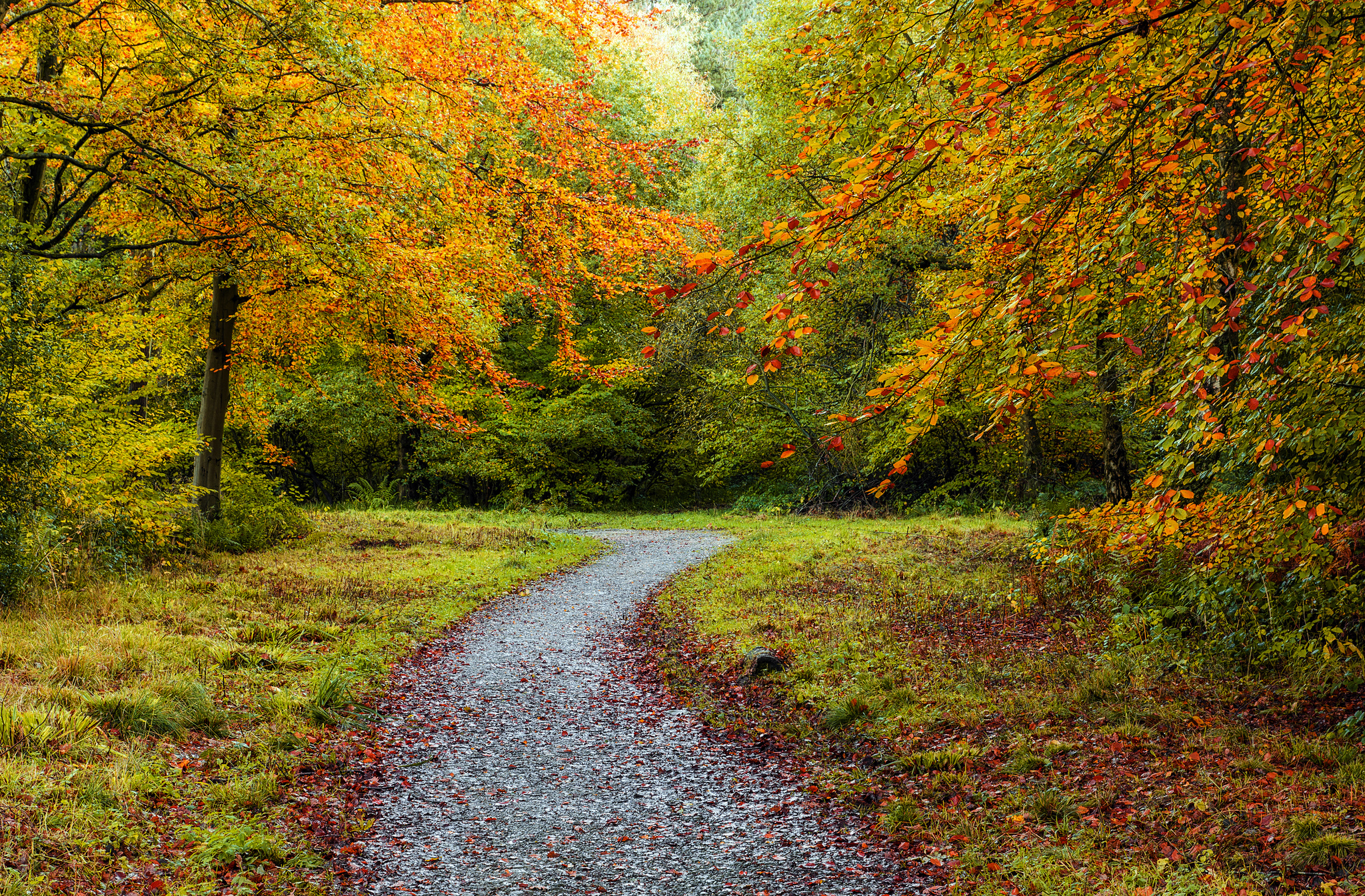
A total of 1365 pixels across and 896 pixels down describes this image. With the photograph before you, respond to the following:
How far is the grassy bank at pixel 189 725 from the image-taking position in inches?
179

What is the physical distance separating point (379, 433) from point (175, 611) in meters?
19.4

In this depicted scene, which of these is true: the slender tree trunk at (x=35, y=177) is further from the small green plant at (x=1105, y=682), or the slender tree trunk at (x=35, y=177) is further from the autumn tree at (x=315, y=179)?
the small green plant at (x=1105, y=682)

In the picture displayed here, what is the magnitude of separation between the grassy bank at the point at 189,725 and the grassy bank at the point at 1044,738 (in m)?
3.37

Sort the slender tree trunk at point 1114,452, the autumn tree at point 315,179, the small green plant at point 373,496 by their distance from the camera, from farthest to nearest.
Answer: the small green plant at point 373,496 → the slender tree trunk at point 1114,452 → the autumn tree at point 315,179

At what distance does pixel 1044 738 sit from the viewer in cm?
630

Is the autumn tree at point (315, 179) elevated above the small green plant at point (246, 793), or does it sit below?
above

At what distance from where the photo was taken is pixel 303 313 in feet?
50.6

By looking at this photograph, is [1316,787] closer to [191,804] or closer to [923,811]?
[923,811]

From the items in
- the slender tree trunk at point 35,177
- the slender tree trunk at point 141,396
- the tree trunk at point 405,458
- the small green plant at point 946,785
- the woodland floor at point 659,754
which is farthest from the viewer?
the tree trunk at point 405,458

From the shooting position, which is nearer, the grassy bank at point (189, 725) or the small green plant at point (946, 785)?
the grassy bank at point (189, 725)

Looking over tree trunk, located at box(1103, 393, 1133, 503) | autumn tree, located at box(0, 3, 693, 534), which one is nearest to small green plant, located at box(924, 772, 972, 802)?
autumn tree, located at box(0, 3, 693, 534)

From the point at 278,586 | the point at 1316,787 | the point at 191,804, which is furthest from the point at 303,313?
the point at 1316,787

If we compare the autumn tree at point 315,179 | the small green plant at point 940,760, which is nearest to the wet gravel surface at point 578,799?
the small green plant at point 940,760

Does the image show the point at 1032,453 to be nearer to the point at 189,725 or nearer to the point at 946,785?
the point at 946,785
